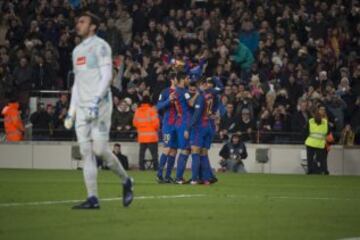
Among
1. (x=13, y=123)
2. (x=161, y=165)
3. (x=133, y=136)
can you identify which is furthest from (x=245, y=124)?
(x=161, y=165)

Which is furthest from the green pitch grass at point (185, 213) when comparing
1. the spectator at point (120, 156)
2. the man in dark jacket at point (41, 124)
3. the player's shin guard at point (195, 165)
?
the man in dark jacket at point (41, 124)

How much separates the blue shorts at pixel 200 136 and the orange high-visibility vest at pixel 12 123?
33.7 ft

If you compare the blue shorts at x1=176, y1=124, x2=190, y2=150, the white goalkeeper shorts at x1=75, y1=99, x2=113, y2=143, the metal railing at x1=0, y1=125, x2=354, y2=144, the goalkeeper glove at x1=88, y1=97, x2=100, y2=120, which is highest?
the goalkeeper glove at x1=88, y1=97, x2=100, y2=120

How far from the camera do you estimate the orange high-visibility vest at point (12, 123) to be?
96.0ft

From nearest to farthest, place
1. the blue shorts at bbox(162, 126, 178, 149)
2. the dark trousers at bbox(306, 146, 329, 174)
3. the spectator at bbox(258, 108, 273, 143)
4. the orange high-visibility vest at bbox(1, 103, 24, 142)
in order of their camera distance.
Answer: the blue shorts at bbox(162, 126, 178, 149) < the dark trousers at bbox(306, 146, 329, 174) < the spectator at bbox(258, 108, 273, 143) < the orange high-visibility vest at bbox(1, 103, 24, 142)

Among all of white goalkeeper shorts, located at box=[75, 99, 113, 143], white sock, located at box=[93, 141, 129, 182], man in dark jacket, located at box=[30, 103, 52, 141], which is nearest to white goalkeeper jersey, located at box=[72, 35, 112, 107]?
white goalkeeper shorts, located at box=[75, 99, 113, 143]

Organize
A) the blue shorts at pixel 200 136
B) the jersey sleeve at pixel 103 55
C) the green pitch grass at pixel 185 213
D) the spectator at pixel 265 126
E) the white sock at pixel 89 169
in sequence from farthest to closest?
the spectator at pixel 265 126 < the blue shorts at pixel 200 136 < the jersey sleeve at pixel 103 55 < the white sock at pixel 89 169 < the green pitch grass at pixel 185 213

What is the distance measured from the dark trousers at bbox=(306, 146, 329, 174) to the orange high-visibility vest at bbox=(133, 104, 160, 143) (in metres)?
3.99

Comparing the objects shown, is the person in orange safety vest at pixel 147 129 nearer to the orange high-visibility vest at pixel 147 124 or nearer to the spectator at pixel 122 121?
the orange high-visibility vest at pixel 147 124

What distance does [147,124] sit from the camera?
28.2 metres

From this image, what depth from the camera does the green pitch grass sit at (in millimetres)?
10617

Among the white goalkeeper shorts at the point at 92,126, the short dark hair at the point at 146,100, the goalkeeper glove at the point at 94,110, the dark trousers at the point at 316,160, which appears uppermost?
the short dark hair at the point at 146,100

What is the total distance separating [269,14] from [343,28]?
2.25 meters

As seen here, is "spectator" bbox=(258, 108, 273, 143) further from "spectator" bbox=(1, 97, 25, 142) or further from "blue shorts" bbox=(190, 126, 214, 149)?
"blue shorts" bbox=(190, 126, 214, 149)
